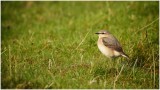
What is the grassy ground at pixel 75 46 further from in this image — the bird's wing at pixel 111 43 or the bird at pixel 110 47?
the bird's wing at pixel 111 43

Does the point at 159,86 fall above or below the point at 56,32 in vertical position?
below

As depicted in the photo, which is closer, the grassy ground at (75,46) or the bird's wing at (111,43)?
the grassy ground at (75,46)

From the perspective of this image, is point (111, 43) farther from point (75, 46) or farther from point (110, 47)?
point (75, 46)

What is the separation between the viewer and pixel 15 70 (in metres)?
6.33

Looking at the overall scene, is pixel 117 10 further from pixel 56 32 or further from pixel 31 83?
pixel 31 83

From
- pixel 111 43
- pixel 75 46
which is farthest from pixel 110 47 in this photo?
pixel 75 46

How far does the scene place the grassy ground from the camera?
21.6ft

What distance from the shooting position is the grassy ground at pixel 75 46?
21.6ft

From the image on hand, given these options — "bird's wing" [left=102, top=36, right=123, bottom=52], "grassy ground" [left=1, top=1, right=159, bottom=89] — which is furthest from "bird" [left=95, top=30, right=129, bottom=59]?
"grassy ground" [left=1, top=1, right=159, bottom=89]

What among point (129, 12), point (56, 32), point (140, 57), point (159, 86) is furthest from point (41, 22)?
point (159, 86)

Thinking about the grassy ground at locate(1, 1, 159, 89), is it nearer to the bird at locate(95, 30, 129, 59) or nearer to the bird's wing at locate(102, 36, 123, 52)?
the bird at locate(95, 30, 129, 59)

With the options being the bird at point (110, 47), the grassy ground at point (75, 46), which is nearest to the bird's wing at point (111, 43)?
the bird at point (110, 47)

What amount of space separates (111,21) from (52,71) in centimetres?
445

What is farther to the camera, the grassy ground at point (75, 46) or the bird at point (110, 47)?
the bird at point (110, 47)
